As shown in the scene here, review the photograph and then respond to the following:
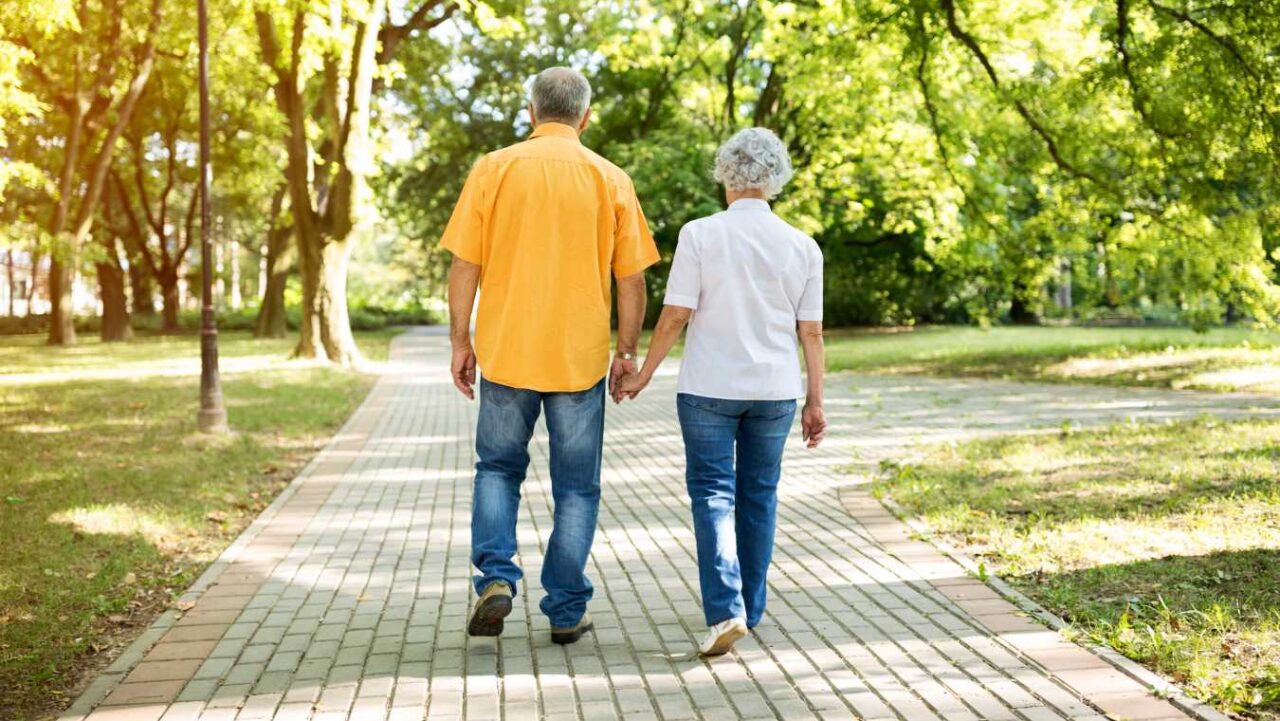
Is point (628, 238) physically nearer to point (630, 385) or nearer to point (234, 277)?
point (630, 385)

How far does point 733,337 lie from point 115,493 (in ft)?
18.3

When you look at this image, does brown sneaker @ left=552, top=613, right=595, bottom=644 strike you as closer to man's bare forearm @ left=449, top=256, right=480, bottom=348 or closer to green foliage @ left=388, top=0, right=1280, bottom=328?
man's bare forearm @ left=449, top=256, right=480, bottom=348

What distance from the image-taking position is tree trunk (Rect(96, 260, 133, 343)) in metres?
35.4

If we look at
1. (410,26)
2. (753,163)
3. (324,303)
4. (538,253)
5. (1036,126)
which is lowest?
(324,303)

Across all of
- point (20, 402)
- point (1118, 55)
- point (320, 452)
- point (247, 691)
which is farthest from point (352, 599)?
point (1118, 55)

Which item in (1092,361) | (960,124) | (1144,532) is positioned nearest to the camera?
(1144,532)

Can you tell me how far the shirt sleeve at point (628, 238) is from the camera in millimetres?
4496

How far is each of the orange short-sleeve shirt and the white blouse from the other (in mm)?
262

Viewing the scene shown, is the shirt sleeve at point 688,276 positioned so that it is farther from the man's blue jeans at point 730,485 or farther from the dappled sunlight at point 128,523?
the dappled sunlight at point 128,523

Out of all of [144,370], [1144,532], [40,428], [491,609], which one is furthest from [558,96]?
[144,370]

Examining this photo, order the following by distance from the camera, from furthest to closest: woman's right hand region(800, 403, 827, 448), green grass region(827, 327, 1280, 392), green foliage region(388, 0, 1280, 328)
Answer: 1. green grass region(827, 327, 1280, 392)
2. green foliage region(388, 0, 1280, 328)
3. woman's right hand region(800, 403, 827, 448)

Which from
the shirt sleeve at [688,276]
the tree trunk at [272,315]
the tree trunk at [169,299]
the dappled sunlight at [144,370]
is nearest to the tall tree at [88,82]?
the tree trunk at [272,315]

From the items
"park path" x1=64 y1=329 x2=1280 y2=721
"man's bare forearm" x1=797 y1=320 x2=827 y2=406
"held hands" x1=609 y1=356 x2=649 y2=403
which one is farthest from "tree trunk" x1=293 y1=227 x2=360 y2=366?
"man's bare forearm" x1=797 y1=320 x2=827 y2=406

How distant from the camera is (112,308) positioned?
3553 cm
